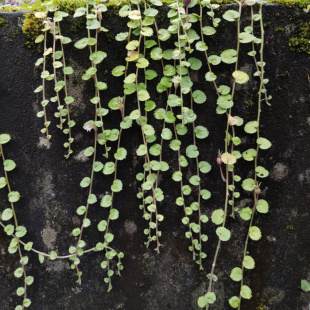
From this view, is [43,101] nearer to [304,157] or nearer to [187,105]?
[187,105]

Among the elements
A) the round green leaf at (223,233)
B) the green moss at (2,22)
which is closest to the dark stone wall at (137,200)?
the green moss at (2,22)

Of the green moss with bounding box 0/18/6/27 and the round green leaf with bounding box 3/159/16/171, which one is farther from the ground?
the green moss with bounding box 0/18/6/27

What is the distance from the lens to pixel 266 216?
1673 millimetres

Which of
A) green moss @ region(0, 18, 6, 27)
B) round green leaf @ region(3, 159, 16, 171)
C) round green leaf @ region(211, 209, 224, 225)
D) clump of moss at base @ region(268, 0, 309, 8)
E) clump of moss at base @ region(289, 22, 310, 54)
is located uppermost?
green moss @ region(0, 18, 6, 27)

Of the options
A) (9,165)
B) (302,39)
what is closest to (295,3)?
(302,39)

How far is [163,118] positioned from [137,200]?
1.78 ft

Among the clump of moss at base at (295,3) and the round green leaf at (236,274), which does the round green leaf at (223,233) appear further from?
the clump of moss at base at (295,3)

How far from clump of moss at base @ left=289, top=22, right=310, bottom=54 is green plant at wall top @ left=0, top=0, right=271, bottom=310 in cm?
20

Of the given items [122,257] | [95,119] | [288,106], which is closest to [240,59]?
[288,106]

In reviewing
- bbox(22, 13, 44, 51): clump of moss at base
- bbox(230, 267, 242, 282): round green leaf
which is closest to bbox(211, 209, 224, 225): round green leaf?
bbox(230, 267, 242, 282): round green leaf

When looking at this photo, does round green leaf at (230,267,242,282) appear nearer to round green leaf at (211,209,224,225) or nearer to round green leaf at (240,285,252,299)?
round green leaf at (240,285,252,299)

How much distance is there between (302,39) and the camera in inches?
61.7

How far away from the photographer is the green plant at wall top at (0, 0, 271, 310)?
153cm

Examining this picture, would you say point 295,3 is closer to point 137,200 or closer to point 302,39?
point 302,39
